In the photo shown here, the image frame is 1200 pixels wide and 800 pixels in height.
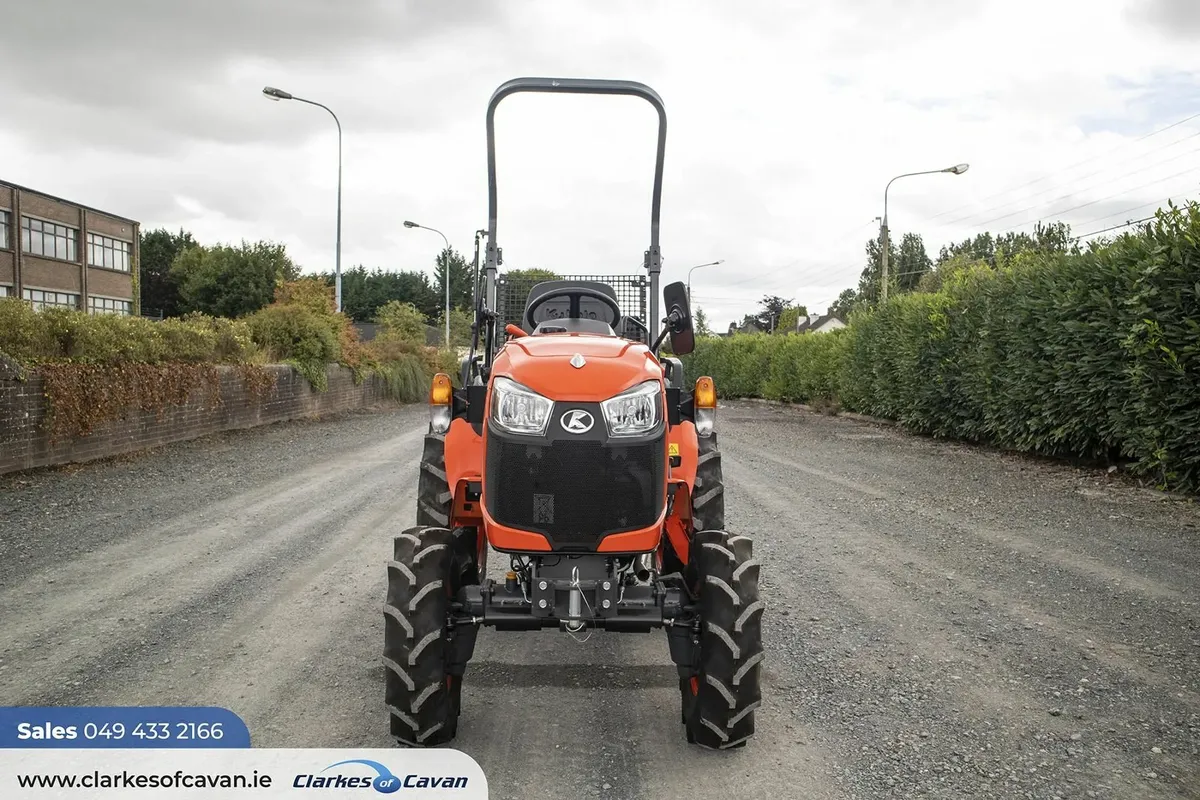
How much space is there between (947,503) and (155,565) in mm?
7215

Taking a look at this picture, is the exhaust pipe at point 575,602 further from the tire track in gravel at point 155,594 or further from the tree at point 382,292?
the tree at point 382,292

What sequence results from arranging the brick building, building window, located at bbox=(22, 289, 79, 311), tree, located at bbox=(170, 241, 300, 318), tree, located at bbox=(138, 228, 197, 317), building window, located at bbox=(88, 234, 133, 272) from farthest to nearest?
→ tree, located at bbox=(138, 228, 197, 317) < tree, located at bbox=(170, 241, 300, 318) < building window, located at bbox=(88, 234, 133, 272) < building window, located at bbox=(22, 289, 79, 311) < the brick building

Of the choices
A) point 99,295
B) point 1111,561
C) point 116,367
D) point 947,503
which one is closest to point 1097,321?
point 947,503

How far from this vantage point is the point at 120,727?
11.9ft

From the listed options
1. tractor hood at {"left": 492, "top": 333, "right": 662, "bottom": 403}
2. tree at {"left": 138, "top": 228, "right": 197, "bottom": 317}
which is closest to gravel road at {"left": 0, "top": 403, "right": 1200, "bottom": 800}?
tractor hood at {"left": 492, "top": 333, "right": 662, "bottom": 403}

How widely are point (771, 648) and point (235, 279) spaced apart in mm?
62564

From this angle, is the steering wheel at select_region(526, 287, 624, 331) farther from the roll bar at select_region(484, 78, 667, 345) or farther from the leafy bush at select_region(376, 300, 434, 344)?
the leafy bush at select_region(376, 300, 434, 344)

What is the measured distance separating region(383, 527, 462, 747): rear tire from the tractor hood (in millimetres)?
747

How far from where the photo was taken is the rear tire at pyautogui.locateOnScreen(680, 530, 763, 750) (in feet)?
11.3

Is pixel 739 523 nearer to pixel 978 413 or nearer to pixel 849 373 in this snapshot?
pixel 978 413

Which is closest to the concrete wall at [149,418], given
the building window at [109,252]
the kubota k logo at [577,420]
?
the kubota k logo at [577,420]

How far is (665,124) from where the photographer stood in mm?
4965

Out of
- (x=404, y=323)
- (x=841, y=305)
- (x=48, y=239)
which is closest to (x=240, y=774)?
(x=404, y=323)

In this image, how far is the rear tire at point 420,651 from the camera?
3455mm
